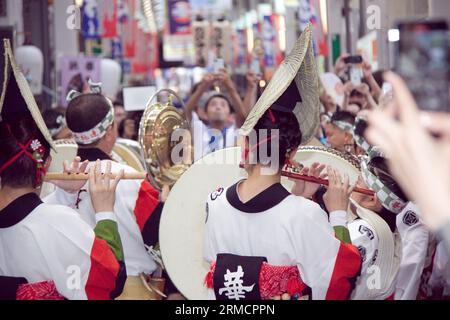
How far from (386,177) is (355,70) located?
319 centimetres

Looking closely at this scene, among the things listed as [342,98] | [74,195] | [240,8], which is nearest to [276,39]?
[342,98]

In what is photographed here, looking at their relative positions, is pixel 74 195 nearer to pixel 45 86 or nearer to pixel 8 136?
pixel 8 136

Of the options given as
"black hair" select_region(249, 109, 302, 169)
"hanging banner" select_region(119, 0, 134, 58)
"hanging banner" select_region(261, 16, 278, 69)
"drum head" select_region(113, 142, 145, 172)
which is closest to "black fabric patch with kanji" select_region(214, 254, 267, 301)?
"black hair" select_region(249, 109, 302, 169)

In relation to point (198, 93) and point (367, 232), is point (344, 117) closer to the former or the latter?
point (198, 93)

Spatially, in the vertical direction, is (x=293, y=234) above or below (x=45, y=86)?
below

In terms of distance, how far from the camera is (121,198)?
396 centimetres

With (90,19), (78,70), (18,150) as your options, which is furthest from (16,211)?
(90,19)

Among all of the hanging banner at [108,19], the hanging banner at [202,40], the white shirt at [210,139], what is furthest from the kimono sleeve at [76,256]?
the hanging banner at [202,40]

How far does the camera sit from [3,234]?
3.20 m

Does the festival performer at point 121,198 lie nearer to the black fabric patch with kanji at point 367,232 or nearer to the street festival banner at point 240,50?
the black fabric patch with kanji at point 367,232

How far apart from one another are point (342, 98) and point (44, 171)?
3868 mm

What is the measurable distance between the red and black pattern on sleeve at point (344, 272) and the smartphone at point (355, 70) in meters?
3.21

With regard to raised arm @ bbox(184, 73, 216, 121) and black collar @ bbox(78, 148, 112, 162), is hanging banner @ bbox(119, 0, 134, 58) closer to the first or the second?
raised arm @ bbox(184, 73, 216, 121)

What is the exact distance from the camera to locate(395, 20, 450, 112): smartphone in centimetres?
170
